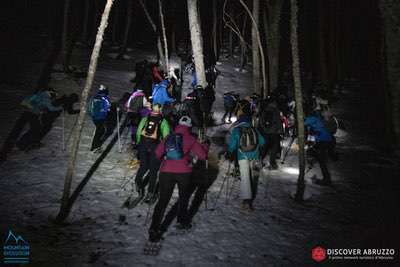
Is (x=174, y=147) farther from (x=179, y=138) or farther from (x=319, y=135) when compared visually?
(x=319, y=135)

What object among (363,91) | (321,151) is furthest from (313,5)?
(321,151)

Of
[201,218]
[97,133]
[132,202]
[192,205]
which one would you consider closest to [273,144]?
[192,205]

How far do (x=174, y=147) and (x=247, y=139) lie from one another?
2358mm

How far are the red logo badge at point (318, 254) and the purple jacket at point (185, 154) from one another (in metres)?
2.92

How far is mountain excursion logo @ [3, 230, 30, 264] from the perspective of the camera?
6402mm

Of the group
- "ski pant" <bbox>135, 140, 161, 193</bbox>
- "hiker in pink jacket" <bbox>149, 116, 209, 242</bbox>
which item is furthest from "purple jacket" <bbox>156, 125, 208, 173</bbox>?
"ski pant" <bbox>135, 140, 161, 193</bbox>

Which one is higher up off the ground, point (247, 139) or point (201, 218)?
point (247, 139)

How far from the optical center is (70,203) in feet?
28.7

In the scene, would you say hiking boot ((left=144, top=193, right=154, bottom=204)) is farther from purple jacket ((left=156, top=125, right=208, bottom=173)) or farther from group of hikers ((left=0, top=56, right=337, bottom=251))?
purple jacket ((left=156, top=125, right=208, bottom=173))

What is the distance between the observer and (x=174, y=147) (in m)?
7.12

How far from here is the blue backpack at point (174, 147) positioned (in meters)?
7.10

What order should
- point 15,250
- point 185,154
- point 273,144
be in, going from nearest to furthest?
point 15,250, point 185,154, point 273,144

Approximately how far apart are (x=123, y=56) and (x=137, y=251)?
25080mm

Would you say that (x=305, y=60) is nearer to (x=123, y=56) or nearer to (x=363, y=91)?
(x=363, y=91)
